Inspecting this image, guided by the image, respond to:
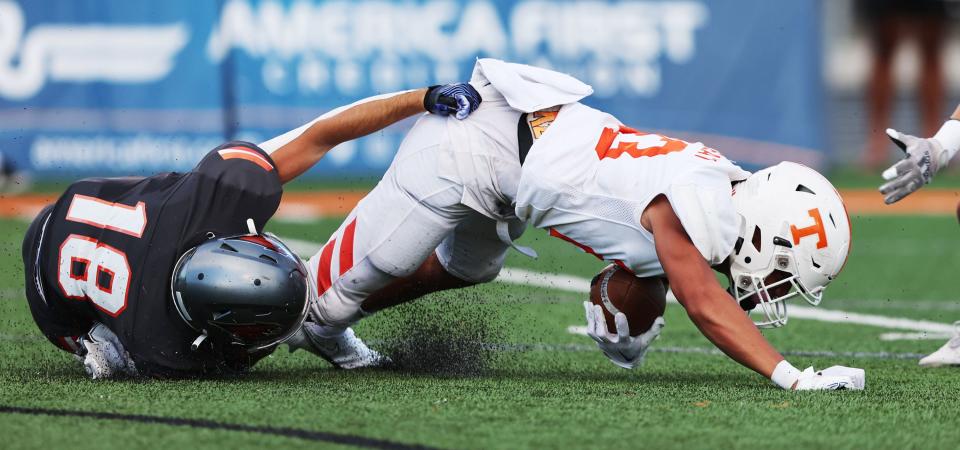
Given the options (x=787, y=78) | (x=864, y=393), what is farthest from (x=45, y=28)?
(x=864, y=393)

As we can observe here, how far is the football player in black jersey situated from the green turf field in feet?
0.42

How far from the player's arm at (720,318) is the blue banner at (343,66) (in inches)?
332

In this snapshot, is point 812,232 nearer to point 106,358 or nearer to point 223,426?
point 223,426

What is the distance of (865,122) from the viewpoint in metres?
20.1

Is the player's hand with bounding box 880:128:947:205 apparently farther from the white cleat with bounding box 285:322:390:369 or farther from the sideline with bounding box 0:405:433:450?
the sideline with bounding box 0:405:433:450

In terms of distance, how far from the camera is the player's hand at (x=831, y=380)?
360cm

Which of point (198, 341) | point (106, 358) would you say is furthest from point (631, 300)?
point (106, 358)

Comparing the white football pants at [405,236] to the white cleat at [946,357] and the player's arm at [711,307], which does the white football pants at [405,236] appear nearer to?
the player's arm at [711,307]

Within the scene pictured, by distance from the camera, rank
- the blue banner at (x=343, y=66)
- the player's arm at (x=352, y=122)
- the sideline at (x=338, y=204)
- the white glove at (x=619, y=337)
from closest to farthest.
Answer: the white glove at (x=619, y=337) < the player's arm at (x=352, y=122) < the sideline at (x=338, y=204) < the blue banner at (x=343, y=66)

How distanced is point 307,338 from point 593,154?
1096 mm

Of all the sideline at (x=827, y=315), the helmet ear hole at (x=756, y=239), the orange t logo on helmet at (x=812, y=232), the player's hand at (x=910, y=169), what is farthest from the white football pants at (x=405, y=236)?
the player's hand at (x=910, y=169)

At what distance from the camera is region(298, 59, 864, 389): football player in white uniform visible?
3.63 metres

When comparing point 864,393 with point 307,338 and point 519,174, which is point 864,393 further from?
point 307,338

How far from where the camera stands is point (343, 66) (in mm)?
12164
